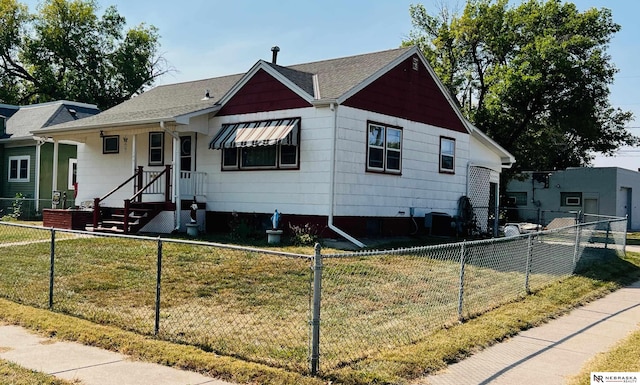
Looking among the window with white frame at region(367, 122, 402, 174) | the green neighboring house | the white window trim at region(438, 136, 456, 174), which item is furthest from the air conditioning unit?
the green neighboring house

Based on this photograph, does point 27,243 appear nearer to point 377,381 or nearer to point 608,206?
point 377,381

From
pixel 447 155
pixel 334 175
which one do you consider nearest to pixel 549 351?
pixel 334 175

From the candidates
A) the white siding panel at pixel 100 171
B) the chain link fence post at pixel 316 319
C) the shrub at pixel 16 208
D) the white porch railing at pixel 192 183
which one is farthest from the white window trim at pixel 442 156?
the shrub at pixel 16 208

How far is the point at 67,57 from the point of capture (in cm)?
4109

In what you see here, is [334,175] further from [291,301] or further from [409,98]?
[291,301]

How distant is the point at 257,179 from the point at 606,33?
2015 centimetres

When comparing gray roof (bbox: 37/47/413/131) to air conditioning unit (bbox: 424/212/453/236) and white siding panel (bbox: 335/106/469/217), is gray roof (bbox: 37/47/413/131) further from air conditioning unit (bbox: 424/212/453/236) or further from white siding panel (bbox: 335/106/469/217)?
air conditioning unit (bbox: 424/212/453/236)

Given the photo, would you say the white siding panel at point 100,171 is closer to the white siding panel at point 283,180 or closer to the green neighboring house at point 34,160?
the green neighboring house at point 34,160

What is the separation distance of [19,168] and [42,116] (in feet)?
9.07

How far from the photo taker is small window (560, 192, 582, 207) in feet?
118

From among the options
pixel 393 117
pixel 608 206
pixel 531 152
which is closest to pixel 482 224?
pixel 393 117

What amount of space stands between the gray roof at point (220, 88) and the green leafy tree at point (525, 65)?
1144 cm

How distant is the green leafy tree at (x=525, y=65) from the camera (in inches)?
998

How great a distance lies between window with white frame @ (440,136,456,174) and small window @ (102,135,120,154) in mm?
11117
